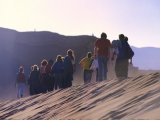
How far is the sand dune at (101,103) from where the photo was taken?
8.51 metres

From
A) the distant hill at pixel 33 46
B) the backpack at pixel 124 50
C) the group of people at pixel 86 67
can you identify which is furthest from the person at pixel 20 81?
the distant hill at pixel 33 46

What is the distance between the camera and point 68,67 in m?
15.8

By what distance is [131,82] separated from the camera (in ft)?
36.9

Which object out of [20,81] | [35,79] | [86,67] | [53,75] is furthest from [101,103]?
[20,81]

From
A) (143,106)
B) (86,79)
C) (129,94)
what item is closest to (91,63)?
(86,79)

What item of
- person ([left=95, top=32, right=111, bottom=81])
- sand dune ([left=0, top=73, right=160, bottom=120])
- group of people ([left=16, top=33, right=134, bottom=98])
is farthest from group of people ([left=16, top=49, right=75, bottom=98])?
person ([left=95, top=32, right=111, bottom=81])

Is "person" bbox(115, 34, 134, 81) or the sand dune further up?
"person" bbox(115, 34, 134, 81)

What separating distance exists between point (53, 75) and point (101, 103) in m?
6.64

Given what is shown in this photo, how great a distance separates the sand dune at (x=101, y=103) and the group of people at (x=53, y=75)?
1301mm

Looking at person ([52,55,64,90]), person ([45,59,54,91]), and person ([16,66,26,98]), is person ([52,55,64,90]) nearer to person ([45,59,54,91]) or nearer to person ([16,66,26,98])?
person ([45,59,54,91])

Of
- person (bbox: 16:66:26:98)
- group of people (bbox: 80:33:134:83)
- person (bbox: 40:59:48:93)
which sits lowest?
person (bbox: 16:66:26:98)

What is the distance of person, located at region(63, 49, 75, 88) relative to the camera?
15.7m

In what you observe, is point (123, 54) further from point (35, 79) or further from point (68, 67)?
point (35, 79)

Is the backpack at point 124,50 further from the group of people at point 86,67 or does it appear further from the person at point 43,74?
the person at point 43,74
